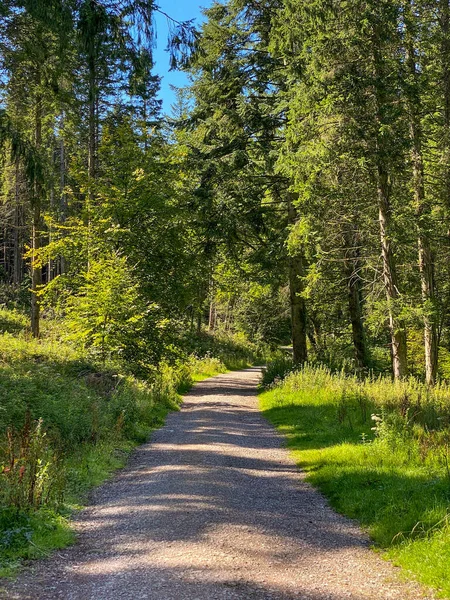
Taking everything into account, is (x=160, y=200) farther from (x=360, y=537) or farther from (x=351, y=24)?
(x=360, y=537)

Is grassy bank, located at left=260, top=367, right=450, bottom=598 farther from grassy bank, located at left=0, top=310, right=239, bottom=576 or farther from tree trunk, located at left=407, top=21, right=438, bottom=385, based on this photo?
grassy bank, located at left=0, top=310, right=239, bottom=576

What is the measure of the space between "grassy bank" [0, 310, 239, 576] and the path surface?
13.5 inches

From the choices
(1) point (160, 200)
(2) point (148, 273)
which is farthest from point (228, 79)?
(2) point (148, 273)

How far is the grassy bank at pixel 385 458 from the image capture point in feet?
15.8

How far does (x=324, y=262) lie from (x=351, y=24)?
667 centimetres

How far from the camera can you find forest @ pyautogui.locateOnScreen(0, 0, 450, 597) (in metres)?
7.35

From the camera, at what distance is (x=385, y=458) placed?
7.48 meters

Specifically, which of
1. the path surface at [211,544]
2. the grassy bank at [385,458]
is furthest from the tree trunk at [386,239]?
the path surface at [211,544]

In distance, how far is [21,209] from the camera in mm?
37594

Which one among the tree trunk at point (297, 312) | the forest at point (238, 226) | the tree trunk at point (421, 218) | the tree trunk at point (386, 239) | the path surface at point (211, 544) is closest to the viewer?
the path surface at point (211, 544)

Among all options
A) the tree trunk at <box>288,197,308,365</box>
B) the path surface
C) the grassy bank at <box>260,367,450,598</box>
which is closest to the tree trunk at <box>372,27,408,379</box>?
the grassy bank at <box>260,367,450,598</box>

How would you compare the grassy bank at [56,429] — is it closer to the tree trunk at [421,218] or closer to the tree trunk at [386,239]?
the tree trunk at [386,239]

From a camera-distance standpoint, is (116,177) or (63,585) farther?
(116,177)

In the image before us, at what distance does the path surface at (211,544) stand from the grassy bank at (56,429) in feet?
1.12
